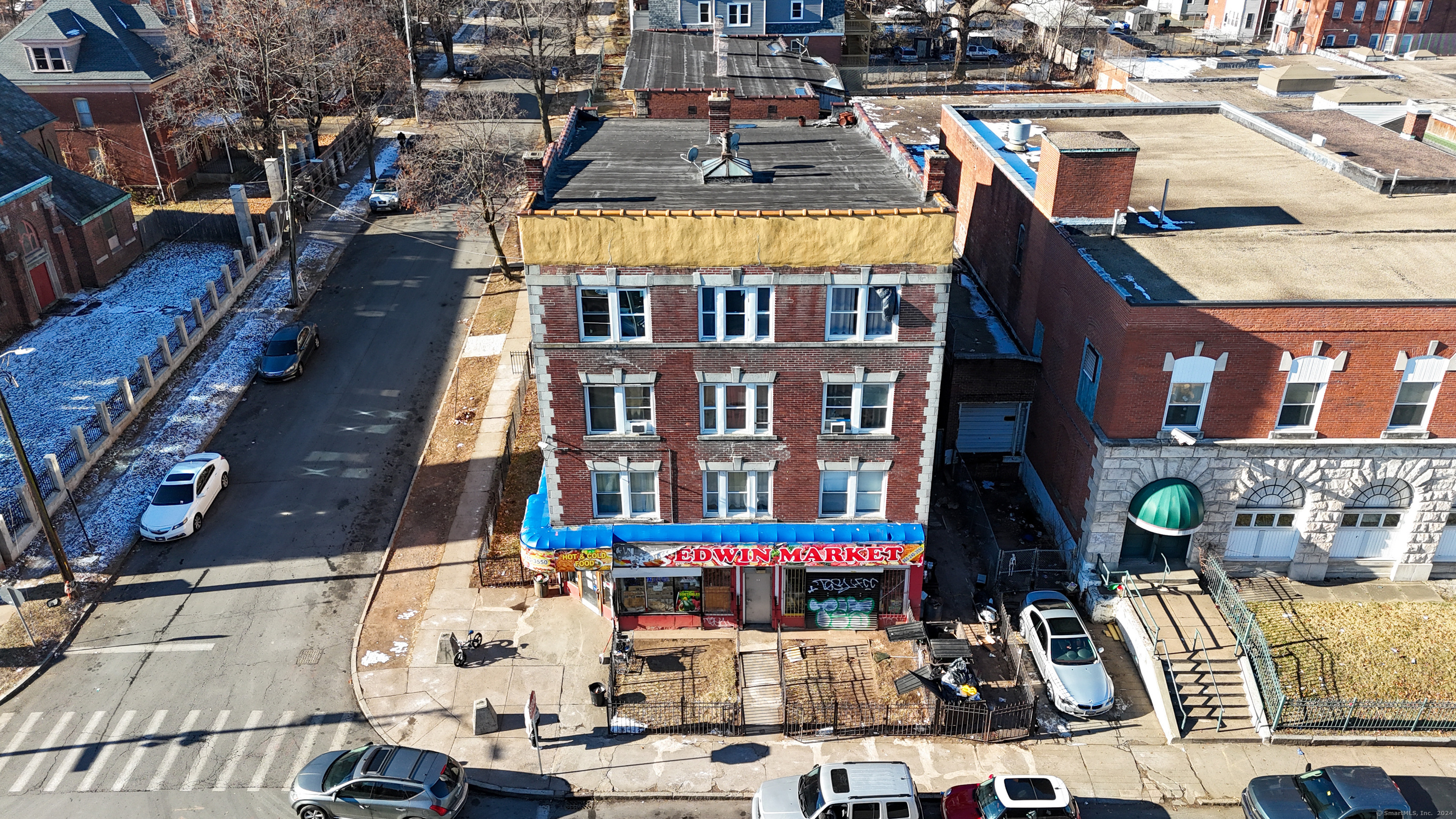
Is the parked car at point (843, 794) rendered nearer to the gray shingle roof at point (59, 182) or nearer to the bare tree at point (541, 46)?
the gray shingle roof at point (59, 182)

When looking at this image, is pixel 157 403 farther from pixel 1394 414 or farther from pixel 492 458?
pixel 1394 414

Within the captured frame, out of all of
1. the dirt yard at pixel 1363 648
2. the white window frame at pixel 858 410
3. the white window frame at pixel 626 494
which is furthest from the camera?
the white window frame at pixel 626 494

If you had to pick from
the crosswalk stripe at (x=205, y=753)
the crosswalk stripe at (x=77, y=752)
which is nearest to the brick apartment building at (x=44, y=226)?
the crosswalk stripe at (x=77, y=752)

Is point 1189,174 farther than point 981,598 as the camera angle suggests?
Yes

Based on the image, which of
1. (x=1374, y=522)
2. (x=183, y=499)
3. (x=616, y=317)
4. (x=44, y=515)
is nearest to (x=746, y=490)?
(x=616, y=317)

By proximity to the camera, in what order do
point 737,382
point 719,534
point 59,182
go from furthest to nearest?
point 59,182, point 719,534, point 737,382

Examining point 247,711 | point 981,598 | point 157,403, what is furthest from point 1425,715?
point 157,403

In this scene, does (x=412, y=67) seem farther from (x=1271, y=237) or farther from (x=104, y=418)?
(x=1271, y=237)
